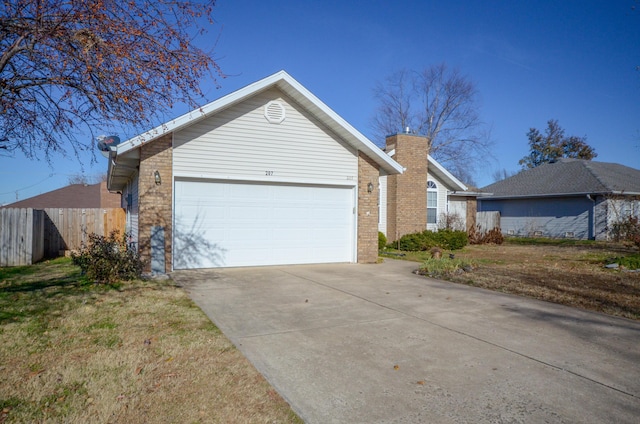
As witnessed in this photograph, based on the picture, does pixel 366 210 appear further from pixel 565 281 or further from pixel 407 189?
pixel 407 189

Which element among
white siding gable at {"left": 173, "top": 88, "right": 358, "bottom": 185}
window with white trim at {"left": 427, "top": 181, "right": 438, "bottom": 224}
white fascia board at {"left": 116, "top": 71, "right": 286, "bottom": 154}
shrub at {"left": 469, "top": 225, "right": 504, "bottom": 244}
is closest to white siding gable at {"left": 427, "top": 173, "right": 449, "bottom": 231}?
window with white trim at {"left": 427, "top": 181, "right": 438, "bottom": 224}

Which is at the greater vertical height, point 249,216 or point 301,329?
point 249,216

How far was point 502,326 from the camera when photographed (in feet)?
20.5

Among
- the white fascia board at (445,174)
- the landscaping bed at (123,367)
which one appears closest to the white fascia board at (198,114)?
the landscaping bed at (123,367)

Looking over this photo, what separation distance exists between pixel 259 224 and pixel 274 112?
122 inches

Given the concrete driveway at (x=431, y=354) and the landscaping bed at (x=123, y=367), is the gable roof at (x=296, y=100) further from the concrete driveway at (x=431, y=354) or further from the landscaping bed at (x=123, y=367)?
the landscaping bed at (x=123, y=367)

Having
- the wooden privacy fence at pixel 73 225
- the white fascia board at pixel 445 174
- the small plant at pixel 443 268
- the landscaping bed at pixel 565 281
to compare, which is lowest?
the landscaping bed at pixel 565 281

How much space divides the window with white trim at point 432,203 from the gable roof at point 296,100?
8.67m

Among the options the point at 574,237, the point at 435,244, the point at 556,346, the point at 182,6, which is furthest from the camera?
the point at 574,237

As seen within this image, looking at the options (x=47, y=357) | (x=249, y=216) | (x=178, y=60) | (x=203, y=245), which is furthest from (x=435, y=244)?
(x=47, y=357)

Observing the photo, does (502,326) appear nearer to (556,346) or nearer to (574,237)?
(556,346)

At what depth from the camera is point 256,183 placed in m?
11.8

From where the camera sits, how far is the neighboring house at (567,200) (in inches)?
949

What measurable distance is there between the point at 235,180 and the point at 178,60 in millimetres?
4955
